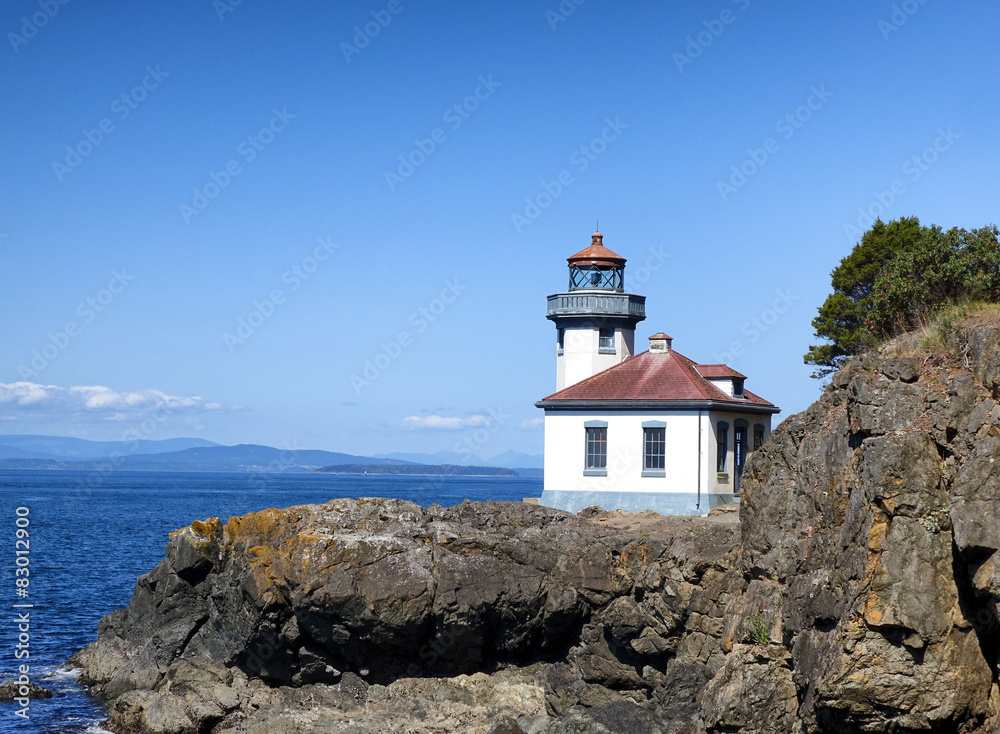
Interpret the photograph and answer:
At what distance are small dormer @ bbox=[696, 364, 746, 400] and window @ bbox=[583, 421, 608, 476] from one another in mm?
3870

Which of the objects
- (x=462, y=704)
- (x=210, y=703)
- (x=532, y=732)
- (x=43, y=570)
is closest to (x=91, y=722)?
(x=210, y=703)

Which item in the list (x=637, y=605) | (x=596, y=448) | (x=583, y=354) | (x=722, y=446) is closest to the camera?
(x=637, y=605)

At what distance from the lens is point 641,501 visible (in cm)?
3092

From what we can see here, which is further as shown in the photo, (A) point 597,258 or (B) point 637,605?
(A) point 597,258

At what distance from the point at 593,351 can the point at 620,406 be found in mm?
3882


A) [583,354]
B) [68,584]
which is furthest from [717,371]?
[68,584]

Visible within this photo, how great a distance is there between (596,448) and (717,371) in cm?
471

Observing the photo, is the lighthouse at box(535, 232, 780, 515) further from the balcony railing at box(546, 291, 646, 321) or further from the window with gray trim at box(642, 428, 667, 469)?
the balcony railing at box(546, 291, 646, 321)

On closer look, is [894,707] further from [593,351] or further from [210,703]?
[593,351]

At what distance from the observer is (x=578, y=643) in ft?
75.9

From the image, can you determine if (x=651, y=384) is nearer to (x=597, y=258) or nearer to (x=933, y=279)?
(x=597, y=258)

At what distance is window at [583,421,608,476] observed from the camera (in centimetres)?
3177

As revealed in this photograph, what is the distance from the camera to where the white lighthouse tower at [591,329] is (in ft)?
114

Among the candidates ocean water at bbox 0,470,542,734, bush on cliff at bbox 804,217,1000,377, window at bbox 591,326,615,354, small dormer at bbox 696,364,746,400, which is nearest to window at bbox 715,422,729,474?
small dormer at bbox 696,364,746,400
